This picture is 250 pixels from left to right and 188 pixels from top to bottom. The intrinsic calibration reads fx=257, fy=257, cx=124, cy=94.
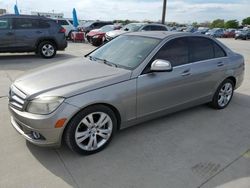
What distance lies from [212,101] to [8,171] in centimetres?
376

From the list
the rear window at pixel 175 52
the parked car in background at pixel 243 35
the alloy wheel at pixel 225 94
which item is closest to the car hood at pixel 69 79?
the rear window at pixel 175 52

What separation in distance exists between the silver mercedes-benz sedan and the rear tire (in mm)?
6735

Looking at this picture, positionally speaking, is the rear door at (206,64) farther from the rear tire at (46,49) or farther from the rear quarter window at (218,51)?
the rear tire at (46,49)

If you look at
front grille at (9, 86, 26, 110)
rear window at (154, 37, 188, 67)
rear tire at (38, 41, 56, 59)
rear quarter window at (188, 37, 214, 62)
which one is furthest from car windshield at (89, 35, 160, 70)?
rear tire at (38, 41, 56, 59)

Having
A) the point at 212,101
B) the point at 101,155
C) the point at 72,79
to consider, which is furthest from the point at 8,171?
the point at 212,101

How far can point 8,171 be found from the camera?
9.83 feet

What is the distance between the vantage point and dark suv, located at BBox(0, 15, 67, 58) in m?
9.77

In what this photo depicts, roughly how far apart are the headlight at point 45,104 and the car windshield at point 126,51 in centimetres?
119

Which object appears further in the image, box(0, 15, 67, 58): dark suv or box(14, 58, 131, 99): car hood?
box(0, 15, 67, 58): dark suv

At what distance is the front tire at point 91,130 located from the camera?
10.3ft

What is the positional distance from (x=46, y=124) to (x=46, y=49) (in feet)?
27.5

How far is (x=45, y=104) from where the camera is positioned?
296 centimetres

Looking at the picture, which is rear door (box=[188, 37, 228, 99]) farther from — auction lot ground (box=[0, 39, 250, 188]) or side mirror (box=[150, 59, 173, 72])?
side mirror (box=[150, 59, 173, 72])

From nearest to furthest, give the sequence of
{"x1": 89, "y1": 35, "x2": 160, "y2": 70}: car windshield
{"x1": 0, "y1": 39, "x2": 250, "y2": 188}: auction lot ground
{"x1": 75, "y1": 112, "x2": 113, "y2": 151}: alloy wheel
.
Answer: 1. {"x1": 0, "y1": 39, "x2": 250, "y2": 188}: auction lot ground
2. {"x1": 75, "y1": 112, "x2": 113, "y2": 151}: alloy wheel
3. {"x1": 89, "y1": 35, "x2": 160, "y2": 70}: car windshield
